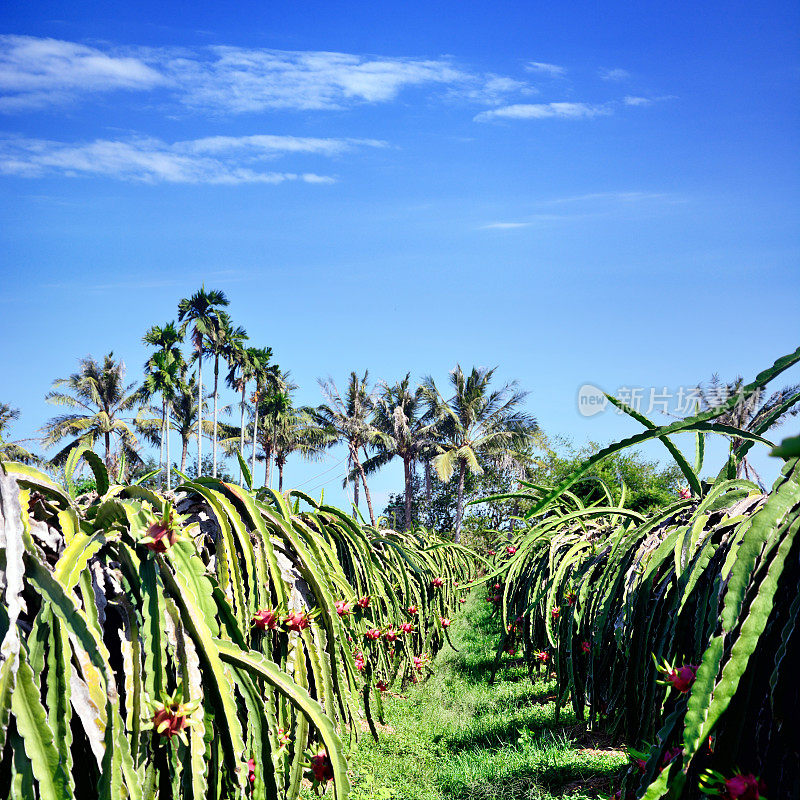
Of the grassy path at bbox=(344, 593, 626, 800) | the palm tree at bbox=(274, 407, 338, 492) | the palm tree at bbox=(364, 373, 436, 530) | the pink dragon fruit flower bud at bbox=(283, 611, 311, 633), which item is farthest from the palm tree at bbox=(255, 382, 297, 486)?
the pink dragon fruit flower bud at bbox=(283, 611, 311, 633)

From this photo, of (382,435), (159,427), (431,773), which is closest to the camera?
(431,773)

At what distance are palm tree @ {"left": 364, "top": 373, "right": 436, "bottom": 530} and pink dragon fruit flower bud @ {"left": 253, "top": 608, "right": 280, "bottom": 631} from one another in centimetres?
2990

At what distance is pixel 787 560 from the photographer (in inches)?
57.7

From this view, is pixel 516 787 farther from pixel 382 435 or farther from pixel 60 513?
pixel 382 435

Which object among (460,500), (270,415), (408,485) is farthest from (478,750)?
(270,415)

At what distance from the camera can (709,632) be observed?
197 cm

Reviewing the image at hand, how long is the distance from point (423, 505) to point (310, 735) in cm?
3271

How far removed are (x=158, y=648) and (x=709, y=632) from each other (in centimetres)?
142

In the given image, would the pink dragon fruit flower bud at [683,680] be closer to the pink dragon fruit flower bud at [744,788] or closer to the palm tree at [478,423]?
the pink dragon fruit flower bud at [744,788]

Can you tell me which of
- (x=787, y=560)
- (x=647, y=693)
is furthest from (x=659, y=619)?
(x=787, y=560)

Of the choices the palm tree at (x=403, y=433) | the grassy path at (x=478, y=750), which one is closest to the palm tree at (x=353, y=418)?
the palm tree at (x=403, y=433)

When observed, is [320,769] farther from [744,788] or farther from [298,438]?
[298,438]

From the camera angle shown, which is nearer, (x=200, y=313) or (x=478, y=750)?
(x=478, y=750)

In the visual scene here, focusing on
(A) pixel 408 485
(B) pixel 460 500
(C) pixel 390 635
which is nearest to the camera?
(C) pixel 390 635
